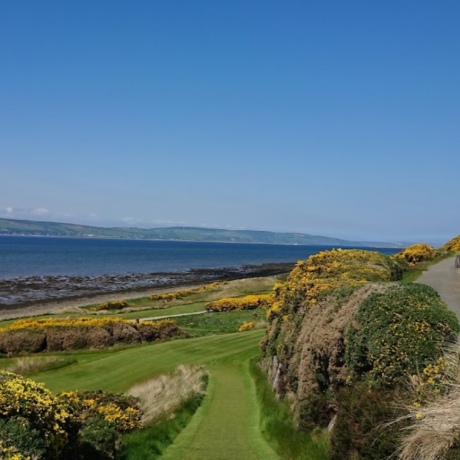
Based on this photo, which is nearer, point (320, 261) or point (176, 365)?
point (320, 261)

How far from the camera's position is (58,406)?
8.92 meters

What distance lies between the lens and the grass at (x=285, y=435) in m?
11.0

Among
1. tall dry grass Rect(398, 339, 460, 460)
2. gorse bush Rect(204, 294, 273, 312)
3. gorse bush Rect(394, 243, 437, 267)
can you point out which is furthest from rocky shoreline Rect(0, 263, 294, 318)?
tall dry grass Rect(398, 339, 460, 460)

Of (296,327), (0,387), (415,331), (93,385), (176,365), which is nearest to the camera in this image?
(0,387)

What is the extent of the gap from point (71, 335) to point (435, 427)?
29197 millimetres

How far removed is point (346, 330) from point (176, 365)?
45.9 ft

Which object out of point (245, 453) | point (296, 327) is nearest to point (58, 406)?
point (245, 453)

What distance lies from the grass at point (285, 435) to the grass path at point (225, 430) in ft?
0.80

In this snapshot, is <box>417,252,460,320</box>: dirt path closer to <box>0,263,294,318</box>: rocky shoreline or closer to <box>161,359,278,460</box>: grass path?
<box>161,359,278,460</box>: grass path

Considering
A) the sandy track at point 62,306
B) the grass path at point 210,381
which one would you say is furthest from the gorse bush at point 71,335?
the sandy track at point 62,306

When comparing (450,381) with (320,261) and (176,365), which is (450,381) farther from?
(176,365)

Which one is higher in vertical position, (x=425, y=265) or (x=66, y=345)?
(x=425, y=265)

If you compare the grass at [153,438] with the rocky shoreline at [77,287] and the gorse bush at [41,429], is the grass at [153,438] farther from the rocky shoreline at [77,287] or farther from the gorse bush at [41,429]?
the rocky shoreline at [77,287]

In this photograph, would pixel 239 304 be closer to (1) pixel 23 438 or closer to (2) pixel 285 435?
(2) pixel 285 435
